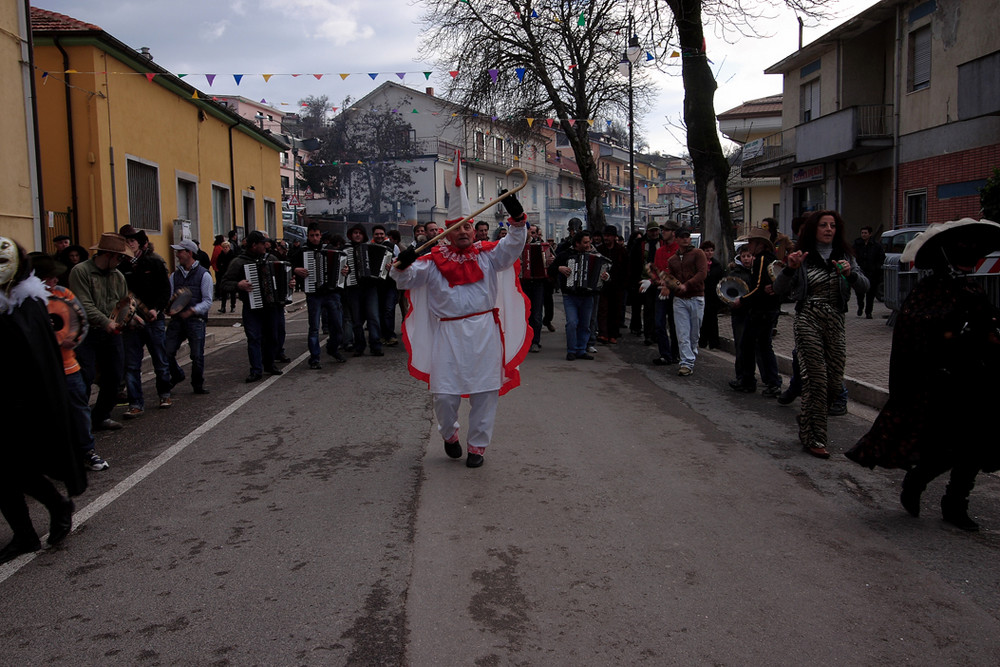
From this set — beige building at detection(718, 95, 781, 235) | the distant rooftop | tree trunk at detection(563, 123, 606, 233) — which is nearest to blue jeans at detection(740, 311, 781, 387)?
the distant rooftop

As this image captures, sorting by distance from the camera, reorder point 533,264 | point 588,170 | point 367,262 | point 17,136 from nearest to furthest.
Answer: point 367,262 → point 533,264 → point 17,136 → point 588,170

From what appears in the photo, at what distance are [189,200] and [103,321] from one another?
15700 mm

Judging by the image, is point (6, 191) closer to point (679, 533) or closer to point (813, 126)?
point (679, 533)

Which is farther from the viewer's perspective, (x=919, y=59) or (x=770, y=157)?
(x=770, y=157)

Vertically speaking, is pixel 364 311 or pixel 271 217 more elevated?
pixel 271 217

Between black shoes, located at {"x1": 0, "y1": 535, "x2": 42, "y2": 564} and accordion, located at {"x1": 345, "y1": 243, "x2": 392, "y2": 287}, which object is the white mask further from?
accordion, located at {"x1": 345, "y1": 243, "x2": 392, "y2": 287}

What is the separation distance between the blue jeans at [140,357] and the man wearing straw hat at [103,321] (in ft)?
1.75

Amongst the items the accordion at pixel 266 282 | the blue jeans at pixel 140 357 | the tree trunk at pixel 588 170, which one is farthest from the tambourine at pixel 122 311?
the tree trunk at pixel 588 170

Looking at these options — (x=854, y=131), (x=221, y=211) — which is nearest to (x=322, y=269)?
(x=221, y=211)

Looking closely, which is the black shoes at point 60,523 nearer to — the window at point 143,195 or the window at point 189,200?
the window at point 143,195

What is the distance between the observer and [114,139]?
Answer: 17.0 meters

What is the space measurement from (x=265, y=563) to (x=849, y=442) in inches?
196

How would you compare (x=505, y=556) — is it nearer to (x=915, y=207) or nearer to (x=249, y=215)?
(x=915, y=207)

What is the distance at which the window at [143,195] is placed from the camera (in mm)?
17906
